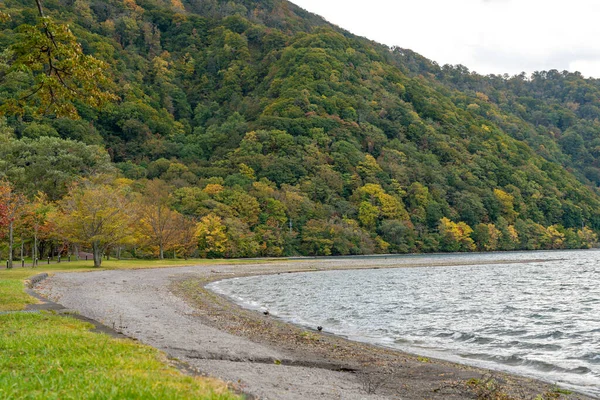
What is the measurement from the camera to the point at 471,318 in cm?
2553

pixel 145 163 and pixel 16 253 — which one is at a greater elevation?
pixel 145 163

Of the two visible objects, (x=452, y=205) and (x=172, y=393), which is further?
(x=452, y=205)

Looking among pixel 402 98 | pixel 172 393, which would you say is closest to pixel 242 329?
pixel 172 393

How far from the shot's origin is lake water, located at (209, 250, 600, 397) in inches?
636

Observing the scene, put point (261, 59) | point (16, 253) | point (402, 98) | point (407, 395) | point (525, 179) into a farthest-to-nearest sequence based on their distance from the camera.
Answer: point (261, 59), point (402, 98), point (525, 179), point (16, 253), point (407, 395)

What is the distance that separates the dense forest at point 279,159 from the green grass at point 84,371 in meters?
45.4

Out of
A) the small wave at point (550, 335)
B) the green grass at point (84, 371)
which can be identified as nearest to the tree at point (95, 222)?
the green grass at point (84, 371)

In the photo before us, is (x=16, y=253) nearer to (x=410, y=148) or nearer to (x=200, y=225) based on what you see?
(x=200, y=225)

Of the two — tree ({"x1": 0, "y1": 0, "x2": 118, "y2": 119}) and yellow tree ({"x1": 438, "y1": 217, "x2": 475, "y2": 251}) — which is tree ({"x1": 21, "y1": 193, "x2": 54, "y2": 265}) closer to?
tree ({"x1": 0, "y1": 0, "x2": 118, "y2": 119})

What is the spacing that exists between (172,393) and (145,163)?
134740 millimetres

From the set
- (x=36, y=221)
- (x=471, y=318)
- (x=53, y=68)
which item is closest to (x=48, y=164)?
(x=36, y=221)

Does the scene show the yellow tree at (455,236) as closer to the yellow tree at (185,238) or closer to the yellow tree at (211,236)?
the yellow tree at (211,236)

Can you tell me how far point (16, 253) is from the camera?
70000 mm

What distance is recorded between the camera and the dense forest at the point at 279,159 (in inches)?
3349
